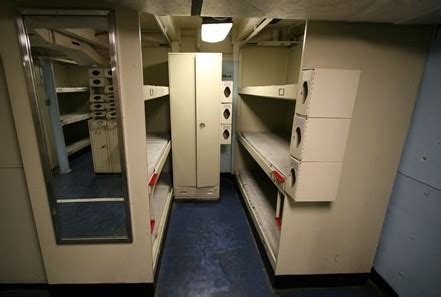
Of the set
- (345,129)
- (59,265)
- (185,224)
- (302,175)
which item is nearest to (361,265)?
(302,175)

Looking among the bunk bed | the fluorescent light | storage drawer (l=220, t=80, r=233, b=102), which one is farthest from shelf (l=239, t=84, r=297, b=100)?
the bunk bed

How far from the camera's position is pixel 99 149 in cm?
277

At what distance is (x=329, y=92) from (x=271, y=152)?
3.69ft

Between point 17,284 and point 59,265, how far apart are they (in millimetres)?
437

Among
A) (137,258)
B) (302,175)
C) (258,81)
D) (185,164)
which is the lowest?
(137,258)

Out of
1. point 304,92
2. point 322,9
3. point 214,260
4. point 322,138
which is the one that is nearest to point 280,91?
point 304,92

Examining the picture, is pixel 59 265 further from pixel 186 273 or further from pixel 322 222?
pixel 322 222

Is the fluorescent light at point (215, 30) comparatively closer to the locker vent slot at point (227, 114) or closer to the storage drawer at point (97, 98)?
the locker vent slot at point (227, 114)

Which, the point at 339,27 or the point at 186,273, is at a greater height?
the point at 339,27

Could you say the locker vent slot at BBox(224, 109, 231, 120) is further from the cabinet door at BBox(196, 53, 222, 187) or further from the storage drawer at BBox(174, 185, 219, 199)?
the storage drawer at BBox(174, 185, 219, 199)

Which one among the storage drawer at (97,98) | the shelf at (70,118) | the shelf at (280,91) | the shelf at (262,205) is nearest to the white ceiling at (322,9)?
the shelf at (280,91)

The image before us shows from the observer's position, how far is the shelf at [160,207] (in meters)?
1.83

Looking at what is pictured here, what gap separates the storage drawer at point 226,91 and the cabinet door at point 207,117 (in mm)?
83

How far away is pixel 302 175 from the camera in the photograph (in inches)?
53.4
